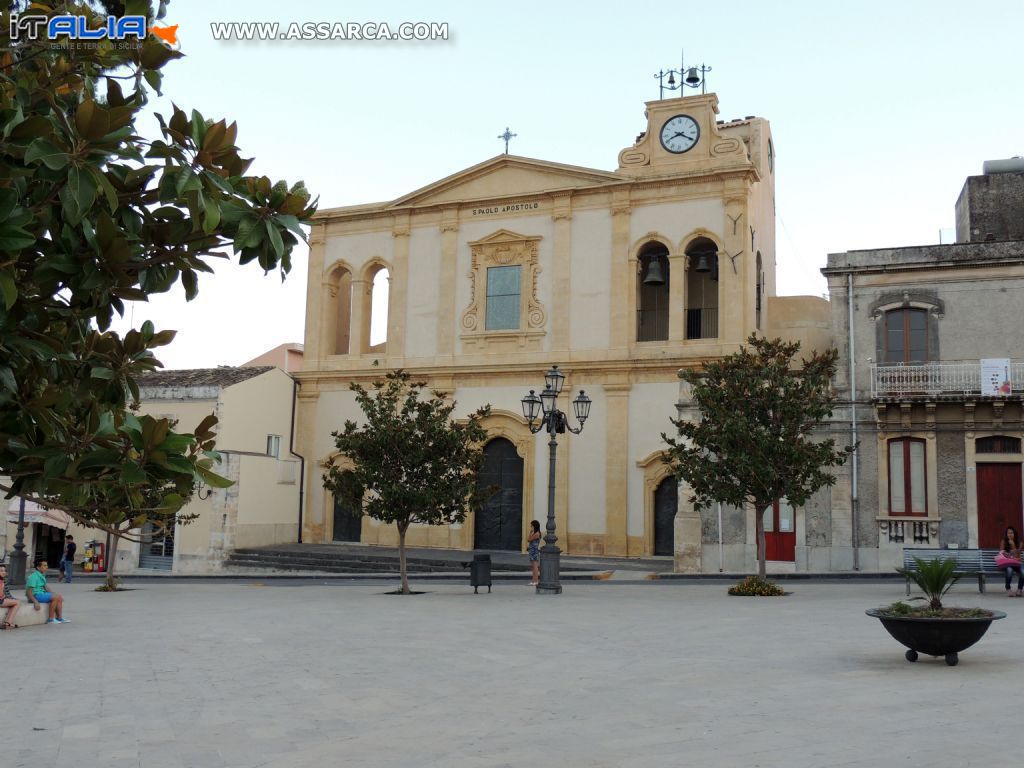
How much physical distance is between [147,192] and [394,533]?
1171 inches

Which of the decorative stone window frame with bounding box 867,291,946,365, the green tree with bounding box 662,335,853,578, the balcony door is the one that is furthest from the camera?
the balcony door

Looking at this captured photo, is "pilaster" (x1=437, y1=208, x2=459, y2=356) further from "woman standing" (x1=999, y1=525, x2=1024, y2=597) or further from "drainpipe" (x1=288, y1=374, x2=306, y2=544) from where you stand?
"woman standing" (x1=999, y1=525, x2=1024, y2=597)

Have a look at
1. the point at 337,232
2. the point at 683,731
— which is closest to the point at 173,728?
the point at 683,731

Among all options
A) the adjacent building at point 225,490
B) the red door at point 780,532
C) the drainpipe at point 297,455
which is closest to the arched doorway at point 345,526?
the drainpipe at point 297,455

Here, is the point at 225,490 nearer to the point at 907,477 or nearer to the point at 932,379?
the point at 907,477

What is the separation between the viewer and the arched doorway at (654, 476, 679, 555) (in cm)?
2895

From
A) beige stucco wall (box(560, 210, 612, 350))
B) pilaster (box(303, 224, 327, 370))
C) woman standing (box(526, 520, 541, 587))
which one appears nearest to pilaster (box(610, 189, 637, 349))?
beige stucco wall (box(560, 210, 612, 350))

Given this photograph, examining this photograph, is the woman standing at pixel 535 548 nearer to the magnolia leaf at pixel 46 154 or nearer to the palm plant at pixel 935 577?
the palm plant at pixel 935 577

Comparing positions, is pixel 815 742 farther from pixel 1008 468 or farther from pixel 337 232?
pixel 337 232

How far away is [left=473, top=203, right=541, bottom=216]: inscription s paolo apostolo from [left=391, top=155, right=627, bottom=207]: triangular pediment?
13.5 inches

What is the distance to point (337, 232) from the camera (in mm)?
35531

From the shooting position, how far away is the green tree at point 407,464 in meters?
20.8

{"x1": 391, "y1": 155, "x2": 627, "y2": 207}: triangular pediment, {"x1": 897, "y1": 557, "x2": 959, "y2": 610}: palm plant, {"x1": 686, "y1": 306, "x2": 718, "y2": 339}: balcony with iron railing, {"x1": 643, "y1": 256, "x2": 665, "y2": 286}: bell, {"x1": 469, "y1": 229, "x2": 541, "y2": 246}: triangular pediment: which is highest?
{"x1": 391, "y1": 155, "x2": 627, "y2": 207}: triangular pediment

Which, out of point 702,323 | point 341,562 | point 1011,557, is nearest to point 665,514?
point 702,323
